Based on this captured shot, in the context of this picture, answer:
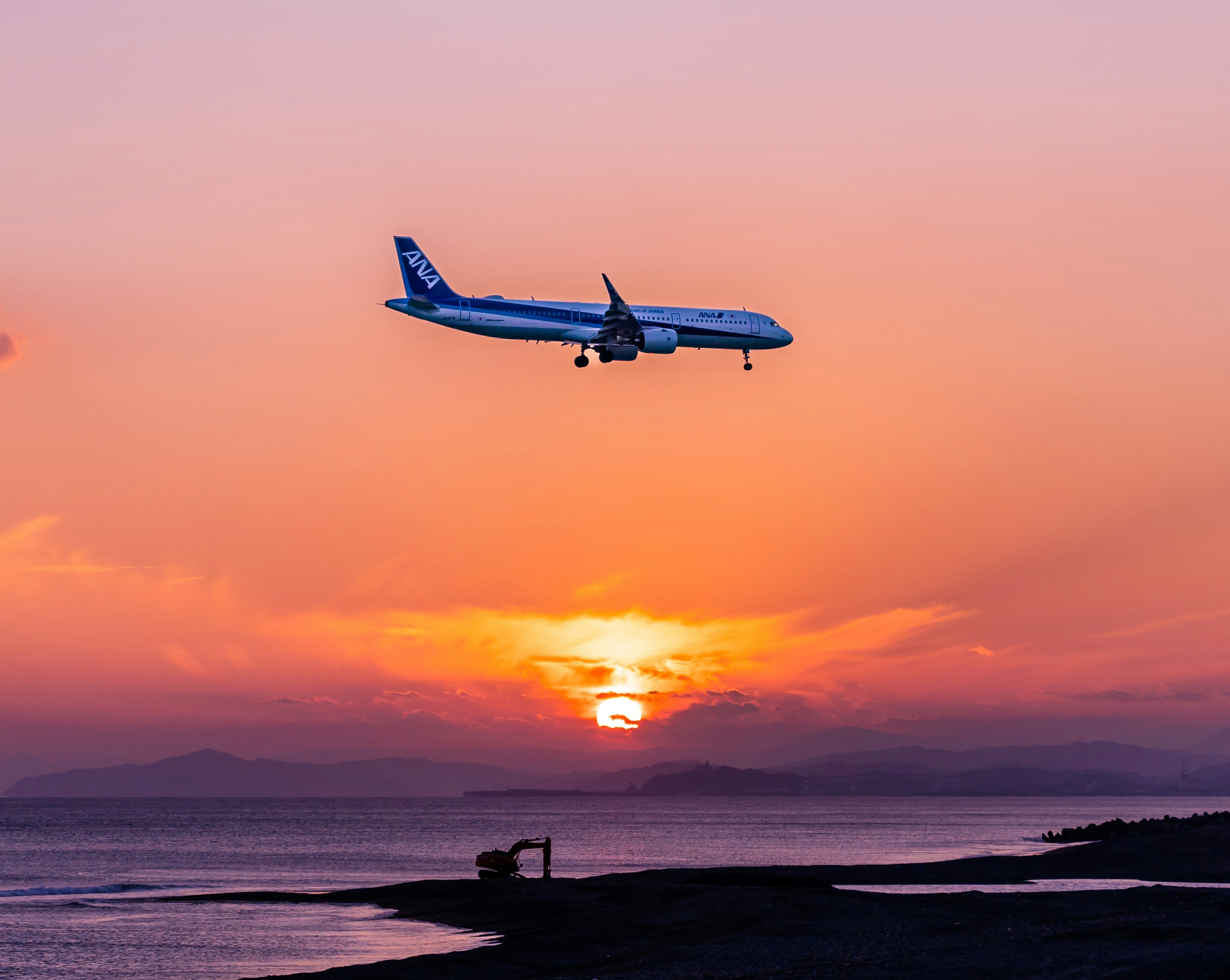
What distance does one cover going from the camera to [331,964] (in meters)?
45.5

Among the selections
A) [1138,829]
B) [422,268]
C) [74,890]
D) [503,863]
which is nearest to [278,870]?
[74,890]

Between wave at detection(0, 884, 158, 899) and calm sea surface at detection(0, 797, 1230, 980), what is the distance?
26cm

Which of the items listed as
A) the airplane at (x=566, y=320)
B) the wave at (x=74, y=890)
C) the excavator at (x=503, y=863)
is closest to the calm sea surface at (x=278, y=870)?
the wave at (x=74, y=890)

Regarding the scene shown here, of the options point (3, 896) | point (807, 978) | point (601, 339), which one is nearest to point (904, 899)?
point (807, 978)

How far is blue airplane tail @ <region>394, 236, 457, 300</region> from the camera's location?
3383 inches

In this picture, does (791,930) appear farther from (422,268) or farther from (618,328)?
(422,268)

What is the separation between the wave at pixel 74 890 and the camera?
77125mm

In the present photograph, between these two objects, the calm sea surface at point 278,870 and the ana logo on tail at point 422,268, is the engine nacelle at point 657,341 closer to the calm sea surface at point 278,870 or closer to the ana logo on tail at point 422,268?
the ana logo on tail at point 422,268

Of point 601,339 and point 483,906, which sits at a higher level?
point 601,339

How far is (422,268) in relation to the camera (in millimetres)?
89500

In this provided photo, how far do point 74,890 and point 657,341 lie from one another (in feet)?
163

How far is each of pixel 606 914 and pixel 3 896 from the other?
44548 mm

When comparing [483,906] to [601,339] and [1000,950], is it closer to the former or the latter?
[1000,950]

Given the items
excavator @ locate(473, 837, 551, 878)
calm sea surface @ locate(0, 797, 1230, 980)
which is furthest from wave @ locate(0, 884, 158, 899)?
excavator @ locate(473, 837, 551, 878)
